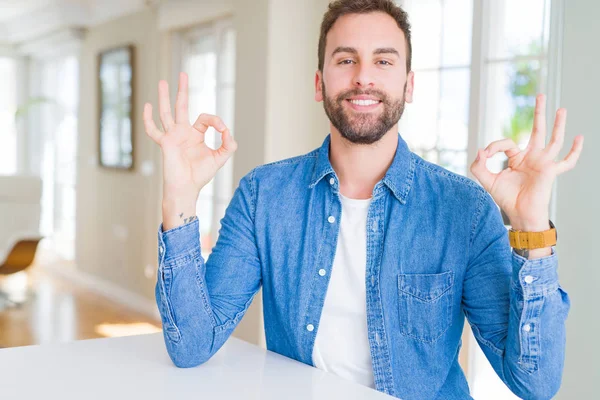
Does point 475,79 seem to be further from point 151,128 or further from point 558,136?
point 151,128

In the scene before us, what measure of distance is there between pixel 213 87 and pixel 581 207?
10.1 feet

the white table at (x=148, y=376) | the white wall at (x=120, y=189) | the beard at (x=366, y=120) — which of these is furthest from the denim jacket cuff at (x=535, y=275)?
the white wall at (x=120, y=189)

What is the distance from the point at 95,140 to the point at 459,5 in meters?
4.35

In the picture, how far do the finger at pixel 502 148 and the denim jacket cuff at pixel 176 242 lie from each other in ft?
1.89

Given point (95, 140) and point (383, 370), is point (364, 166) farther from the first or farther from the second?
point (95, 140)

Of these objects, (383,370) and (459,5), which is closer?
(383,370)

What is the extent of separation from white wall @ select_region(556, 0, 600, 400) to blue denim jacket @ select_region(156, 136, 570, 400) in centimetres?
118

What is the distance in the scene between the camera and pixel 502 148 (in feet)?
4.04

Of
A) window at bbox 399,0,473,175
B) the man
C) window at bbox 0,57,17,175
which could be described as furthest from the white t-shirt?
window at bbox 0,57,17,175

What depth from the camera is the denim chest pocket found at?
1390mm

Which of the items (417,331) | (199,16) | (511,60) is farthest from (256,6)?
(417,331)

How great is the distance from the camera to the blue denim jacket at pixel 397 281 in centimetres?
125

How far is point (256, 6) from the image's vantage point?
392cm

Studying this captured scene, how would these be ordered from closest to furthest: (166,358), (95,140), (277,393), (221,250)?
(277,393) < (166,358) < (221,250) < (95,140)
